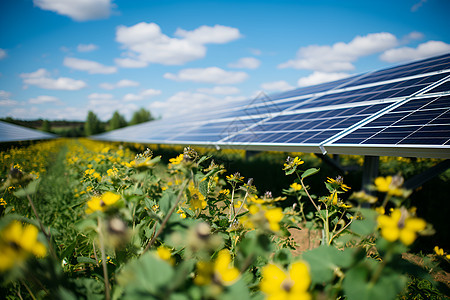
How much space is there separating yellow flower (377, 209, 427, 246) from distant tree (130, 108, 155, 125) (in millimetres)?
79232

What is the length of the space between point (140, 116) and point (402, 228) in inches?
3168

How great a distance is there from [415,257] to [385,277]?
154 inches

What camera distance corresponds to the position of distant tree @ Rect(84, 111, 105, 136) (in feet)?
219

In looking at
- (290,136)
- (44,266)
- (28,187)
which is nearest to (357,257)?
(44,266)

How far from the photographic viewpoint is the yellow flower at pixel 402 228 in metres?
0.56

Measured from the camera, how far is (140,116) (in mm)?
75500

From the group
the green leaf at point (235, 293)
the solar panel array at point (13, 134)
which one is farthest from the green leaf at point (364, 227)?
the solar panel array at point (13, 134)

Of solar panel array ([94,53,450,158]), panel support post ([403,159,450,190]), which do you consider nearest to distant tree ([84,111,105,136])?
solar panel array ([94,53,450,158])

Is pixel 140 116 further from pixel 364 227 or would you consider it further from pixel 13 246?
pixel 364 227

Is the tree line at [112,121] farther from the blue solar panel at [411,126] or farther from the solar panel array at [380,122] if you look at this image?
the blue solar panel at [411,126]

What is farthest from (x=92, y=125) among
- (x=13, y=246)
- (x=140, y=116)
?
(x=13, y=246)

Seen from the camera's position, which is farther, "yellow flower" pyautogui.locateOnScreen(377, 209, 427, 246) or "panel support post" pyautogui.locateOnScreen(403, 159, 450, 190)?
"panel support post" pyautogui.locateOnScreen(403, 159, 450, 190)

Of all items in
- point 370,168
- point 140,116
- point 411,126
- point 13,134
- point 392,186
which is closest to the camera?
point 392,186

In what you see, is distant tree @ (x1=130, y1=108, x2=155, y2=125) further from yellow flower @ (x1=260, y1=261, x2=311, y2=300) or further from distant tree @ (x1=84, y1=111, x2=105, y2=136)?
yellow flower @ (x1=260, y1=261, x2=311, y2=300)
